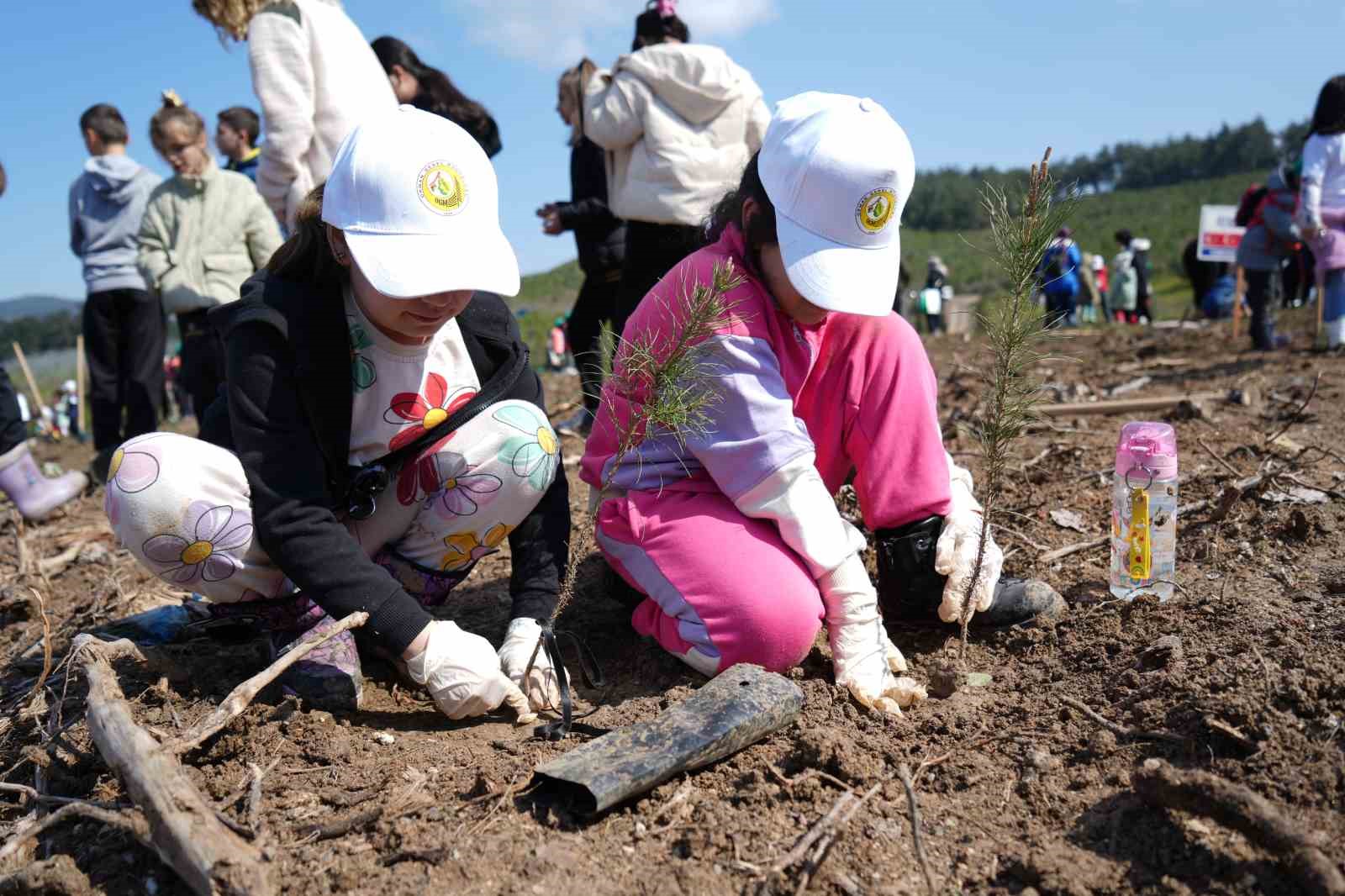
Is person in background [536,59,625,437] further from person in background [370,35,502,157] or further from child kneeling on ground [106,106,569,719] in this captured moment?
child kneeling on ground [106,106,569,719]

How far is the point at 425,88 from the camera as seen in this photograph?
395cm

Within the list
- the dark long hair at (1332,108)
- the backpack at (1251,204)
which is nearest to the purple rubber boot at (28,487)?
the dark long hair at (1332,108)

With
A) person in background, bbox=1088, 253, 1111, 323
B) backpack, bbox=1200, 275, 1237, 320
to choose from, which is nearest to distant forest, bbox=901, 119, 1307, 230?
person in background, bbox=1088, 253, 1111, 323

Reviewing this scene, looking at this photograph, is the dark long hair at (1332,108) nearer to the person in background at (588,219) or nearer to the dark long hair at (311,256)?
the person in background at (588,219)

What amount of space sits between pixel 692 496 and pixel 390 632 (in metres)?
0.71

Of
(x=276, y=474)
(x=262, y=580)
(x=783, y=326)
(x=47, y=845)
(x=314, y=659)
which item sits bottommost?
(x=47, y=845)

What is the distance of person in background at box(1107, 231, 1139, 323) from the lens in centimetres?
1538

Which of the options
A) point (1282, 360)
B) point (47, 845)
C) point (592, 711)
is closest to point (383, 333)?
point (592, 711)

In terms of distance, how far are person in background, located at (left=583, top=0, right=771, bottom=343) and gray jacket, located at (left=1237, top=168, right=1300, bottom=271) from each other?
14.7 ft

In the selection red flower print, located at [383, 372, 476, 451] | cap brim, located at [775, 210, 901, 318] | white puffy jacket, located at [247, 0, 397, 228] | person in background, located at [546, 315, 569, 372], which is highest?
white puffy jacket, located at [247, 0, 397, 228]

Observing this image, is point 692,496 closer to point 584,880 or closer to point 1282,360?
point 584,880

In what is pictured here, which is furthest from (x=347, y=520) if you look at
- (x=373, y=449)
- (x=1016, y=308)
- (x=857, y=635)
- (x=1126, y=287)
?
(x=1126, y=287)

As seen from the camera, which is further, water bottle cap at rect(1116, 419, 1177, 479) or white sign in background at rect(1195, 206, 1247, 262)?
white sign in background at rect(1195, 206, 1247, 262)

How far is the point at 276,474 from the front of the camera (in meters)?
1.89
